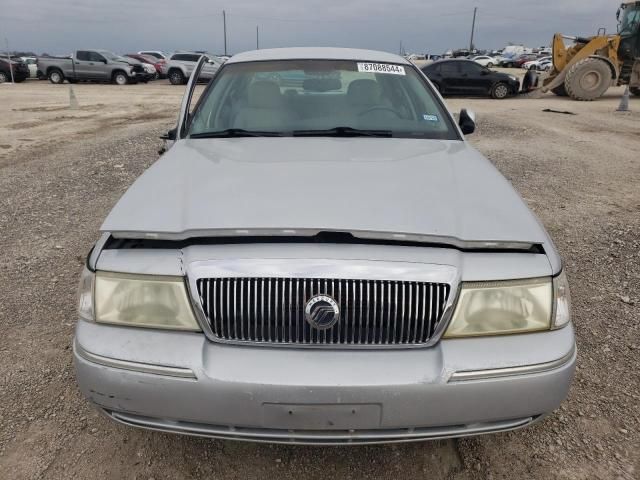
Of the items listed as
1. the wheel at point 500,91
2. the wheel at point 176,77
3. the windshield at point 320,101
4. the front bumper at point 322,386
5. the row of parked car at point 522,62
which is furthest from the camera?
the row of parked car at point 522,62

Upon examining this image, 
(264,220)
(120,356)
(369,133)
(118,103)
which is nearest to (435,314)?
(264,220)

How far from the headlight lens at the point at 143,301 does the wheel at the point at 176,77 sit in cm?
2557

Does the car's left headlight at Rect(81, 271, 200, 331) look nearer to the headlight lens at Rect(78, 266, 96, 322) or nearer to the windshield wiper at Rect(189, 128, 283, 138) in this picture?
the headlight lens at Rect(78, 266, 96, 322)

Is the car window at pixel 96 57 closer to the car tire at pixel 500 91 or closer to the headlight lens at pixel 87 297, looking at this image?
the car tire at pixel 500 91

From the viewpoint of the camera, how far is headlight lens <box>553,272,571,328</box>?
170 cm

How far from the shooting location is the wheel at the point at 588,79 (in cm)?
1564

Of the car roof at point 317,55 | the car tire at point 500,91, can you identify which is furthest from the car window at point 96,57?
Result: the car roof at point 317,55

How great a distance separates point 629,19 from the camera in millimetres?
15875

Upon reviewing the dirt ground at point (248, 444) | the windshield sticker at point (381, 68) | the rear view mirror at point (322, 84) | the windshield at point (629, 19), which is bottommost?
the dirt ground at point (248, 444)

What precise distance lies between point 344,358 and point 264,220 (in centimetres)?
54

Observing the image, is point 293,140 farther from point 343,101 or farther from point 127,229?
point 127,229

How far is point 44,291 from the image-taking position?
3396 millimetres

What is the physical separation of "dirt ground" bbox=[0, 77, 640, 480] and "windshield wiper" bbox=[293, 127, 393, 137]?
1.67 meters

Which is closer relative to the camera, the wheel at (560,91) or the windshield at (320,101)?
the windshield at (320,101)
